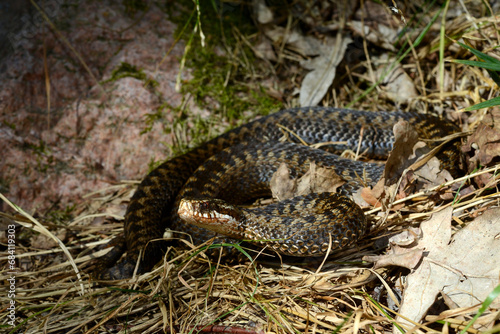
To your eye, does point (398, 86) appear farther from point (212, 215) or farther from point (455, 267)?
point (212, 215)

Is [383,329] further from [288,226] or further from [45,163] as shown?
[45,163]

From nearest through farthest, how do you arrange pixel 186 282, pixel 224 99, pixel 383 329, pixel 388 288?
pixel 383 329, pixel 388 288, pixel 186 282, pixel 224 99

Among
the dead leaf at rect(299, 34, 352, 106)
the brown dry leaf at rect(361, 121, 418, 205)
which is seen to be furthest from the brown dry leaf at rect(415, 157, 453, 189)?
the dead leaf at rect(299, 34, 352, 106)

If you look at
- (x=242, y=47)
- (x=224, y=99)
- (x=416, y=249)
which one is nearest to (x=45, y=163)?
(x=224, y=99)

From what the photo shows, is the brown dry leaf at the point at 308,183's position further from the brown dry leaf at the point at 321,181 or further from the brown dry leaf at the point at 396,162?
the brown dry leaf at the point at 396,162

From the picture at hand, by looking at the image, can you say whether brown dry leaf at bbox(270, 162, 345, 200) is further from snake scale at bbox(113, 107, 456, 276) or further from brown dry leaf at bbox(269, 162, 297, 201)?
snake scale at bbox(113, 107, 456, 276)

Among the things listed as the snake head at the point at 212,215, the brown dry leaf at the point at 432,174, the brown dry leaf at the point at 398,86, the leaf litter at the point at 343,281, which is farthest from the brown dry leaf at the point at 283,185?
the brown dry leaf at the point at 398,86
